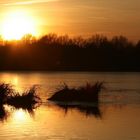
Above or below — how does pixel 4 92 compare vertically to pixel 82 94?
above

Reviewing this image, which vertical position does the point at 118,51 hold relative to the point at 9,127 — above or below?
above

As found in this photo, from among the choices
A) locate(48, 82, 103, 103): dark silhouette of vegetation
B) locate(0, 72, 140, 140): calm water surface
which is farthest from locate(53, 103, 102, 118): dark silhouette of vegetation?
locate(48, 82, 103, 103): dark silhouette of vegetation

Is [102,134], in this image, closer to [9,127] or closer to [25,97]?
[9,127]

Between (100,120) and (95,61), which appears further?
(95,61)

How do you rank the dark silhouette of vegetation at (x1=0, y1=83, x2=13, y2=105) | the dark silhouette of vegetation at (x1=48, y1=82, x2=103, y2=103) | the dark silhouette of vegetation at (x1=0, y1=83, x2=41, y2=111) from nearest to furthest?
the dark silhouette of vegetation at (x1=0, y1=83, x2=13, y2=105) → the dark silhouette of vegetation at (x1=0, y1=83, x2=41, y2=111) → the dark silhouette of vegetation at (x1=48, y1=82, x2=103, y2=103)

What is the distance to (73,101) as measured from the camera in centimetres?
3172

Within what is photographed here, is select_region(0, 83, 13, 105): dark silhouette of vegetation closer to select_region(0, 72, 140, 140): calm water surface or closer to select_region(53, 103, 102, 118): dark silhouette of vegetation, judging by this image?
select_region(0, 72, 140, 140): calm water surface

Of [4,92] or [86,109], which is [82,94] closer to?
[86,109]

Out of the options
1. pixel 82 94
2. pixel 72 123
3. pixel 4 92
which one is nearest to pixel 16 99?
pixel 4 92

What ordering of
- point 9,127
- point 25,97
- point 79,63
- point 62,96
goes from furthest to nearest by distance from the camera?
point 79,63 < point 62,96 < point 25,97 < point 9,127

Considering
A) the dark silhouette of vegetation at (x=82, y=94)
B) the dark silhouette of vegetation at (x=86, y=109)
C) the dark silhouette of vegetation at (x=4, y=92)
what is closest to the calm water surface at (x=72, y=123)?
the dark silhouette of vegetation at (x=86, y=109)

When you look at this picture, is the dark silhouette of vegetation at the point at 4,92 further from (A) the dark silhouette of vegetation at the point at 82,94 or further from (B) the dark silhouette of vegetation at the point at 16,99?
(A) the dark silhouette of vegetation at the point at 82,94

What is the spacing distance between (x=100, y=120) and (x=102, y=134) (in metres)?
4.11

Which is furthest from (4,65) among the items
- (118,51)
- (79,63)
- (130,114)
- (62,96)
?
(130,114)
